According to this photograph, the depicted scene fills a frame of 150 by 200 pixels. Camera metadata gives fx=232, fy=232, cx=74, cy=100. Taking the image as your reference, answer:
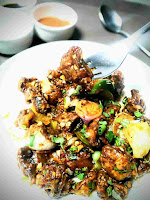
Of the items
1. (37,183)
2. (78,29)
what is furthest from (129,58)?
(37,183)

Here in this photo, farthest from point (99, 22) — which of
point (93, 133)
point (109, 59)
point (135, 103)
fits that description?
point (93, 133)

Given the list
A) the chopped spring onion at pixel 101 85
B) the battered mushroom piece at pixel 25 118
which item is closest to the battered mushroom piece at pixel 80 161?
the battered mushroom piece at pixel 25 118

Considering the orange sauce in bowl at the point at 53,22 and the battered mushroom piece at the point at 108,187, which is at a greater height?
the orange sauce in bowl at the point at 53,22

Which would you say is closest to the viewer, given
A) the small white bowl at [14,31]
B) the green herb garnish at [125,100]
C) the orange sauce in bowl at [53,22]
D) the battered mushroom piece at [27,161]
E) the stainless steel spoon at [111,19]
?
the battered mushroom piece at [27,161]

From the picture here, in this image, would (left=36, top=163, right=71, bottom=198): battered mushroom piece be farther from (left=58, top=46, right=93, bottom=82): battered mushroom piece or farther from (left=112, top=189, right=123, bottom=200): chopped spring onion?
(left=58, top=46, right=93, bottom=82): battered mushroom piece

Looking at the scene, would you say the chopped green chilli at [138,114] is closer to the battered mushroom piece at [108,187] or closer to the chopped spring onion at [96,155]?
the chopped spring onion at [96,155]

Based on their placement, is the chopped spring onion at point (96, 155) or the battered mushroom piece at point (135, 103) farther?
the battered mushroom piece at point (135, 103)

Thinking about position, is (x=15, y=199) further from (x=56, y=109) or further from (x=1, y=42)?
(x=1, y=42)
